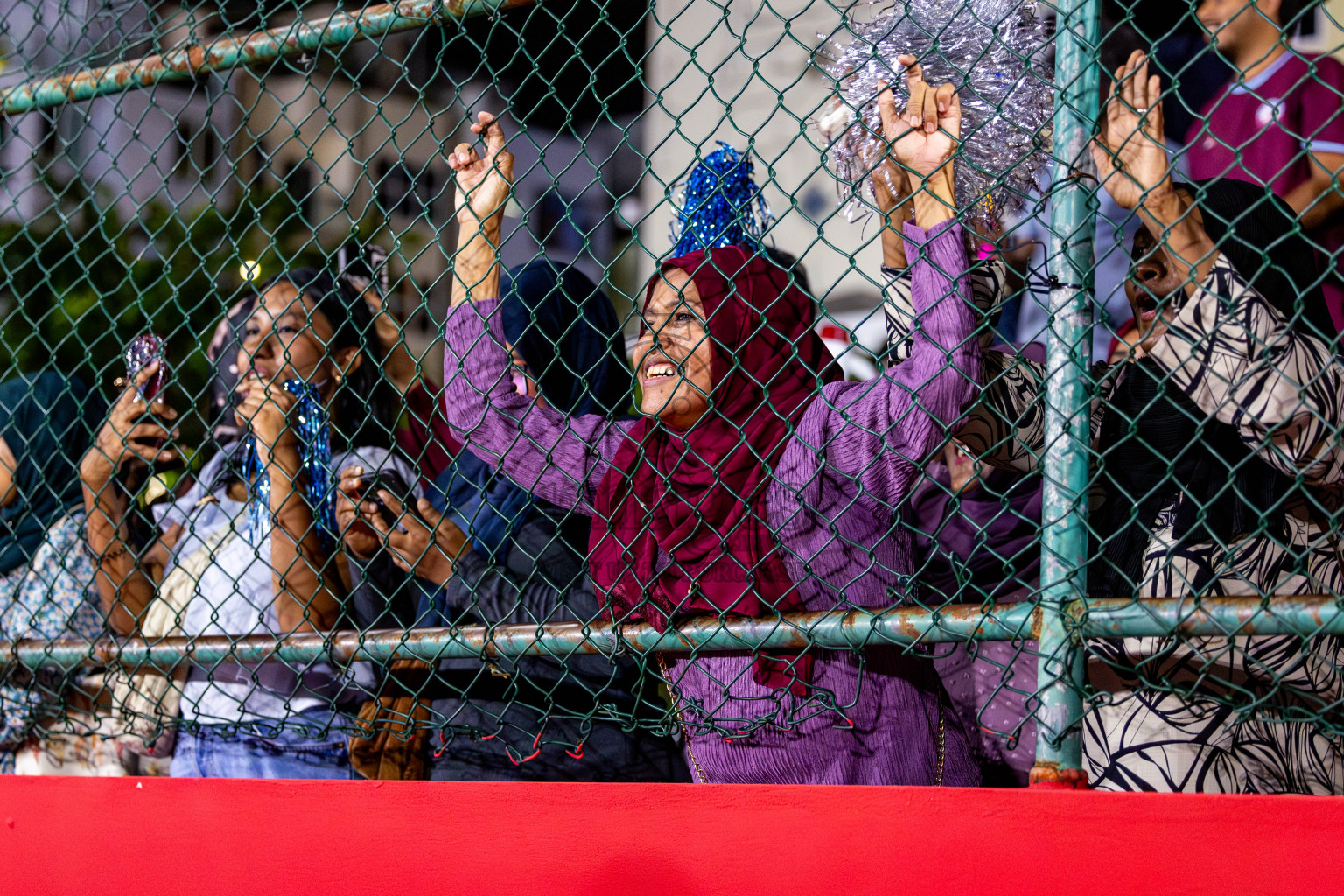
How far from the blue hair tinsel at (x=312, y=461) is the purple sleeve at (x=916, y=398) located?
1.22m

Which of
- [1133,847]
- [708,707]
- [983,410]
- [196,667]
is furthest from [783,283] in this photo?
[196,667]

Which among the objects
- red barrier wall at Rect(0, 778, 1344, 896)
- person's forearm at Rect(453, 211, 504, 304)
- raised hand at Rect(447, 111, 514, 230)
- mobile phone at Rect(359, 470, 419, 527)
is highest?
raised hand at Rect(447, 111, 514, 230)

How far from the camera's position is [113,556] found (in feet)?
9.75

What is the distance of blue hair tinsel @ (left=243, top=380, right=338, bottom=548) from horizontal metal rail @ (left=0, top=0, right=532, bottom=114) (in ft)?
2.40

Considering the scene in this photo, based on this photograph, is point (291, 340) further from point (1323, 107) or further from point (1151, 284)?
point (1323, 107)

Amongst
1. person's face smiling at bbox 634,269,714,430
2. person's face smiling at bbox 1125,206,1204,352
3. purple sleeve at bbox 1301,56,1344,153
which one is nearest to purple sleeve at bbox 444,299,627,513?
person's face smiling at bbox 634,269,714,430

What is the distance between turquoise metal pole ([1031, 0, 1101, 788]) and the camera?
5.58 feet

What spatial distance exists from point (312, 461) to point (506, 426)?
2.21 feet

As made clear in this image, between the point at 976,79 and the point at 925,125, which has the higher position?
the point at 976,79

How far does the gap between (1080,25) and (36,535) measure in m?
3.03

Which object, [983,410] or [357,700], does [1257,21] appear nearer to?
[983,410]

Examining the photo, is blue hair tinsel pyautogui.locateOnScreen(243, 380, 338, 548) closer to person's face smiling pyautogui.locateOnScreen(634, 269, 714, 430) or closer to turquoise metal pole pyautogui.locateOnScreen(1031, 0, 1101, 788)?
person's face smiling pyautogui.locateOnScreen(634, 269, 714, 430)

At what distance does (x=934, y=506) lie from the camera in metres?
2.53

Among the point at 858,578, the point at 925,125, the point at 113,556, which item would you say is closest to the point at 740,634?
the point at 858,578
